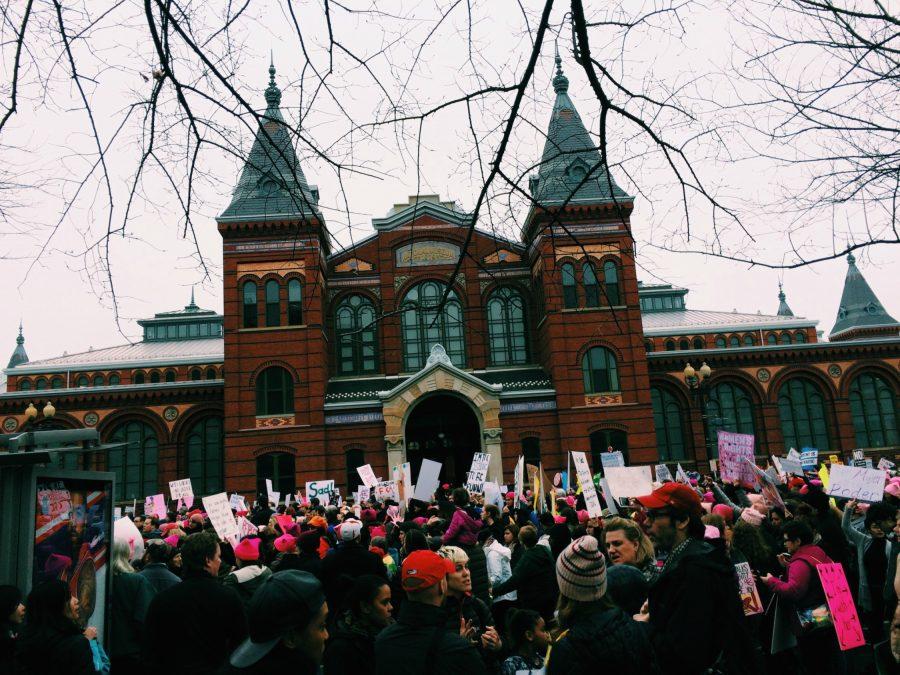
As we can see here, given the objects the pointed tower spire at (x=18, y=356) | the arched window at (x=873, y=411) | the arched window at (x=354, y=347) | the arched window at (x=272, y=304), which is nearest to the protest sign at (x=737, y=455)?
the arched window at (x=354, y=347)

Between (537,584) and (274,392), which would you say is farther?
(274,392)

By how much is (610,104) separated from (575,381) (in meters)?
25.2

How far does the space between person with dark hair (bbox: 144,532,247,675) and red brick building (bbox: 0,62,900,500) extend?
860 inches

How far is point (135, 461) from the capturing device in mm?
29656

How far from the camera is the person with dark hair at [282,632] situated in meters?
2.90

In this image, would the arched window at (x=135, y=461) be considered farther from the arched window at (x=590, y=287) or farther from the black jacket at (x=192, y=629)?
the black jacket at (x=192, y=629)

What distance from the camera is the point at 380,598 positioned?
3.85 m

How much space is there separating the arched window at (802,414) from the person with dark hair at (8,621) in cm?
3299

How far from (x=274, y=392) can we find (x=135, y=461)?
691 cm

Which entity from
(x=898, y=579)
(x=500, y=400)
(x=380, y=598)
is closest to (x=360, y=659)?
(x=380, y=598)

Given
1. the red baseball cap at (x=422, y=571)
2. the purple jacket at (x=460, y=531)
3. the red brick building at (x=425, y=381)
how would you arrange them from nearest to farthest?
1. the red baseball cap at (x=422, y=571)
2. the purple jacket at (x=460, y=531)
3. the red brick building at (x=425, y=381)

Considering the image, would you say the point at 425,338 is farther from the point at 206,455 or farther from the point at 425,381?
the point at 206,455

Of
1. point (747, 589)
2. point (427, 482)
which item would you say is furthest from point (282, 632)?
point (427, 482)

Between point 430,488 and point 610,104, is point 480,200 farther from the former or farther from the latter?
point 430,488
